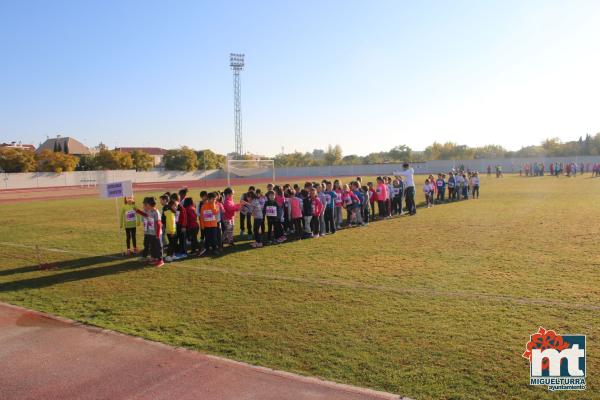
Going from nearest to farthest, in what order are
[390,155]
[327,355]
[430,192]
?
[327,355], [430,192], [390,155]

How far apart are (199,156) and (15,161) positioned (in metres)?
31.4

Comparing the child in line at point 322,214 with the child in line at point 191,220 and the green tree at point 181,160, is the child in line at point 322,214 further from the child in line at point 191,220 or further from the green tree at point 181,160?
the green tree at point 181,160

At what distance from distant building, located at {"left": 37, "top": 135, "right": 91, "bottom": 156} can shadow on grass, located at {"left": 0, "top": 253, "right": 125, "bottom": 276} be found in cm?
9315

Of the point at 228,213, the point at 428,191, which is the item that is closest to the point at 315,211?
the point at 228,213

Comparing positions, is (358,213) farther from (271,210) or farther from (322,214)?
(271,210)

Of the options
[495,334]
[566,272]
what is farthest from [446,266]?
[495,334]

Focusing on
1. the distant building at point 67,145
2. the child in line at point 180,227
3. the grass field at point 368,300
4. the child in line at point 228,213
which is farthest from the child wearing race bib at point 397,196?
the distant building at point 67,145

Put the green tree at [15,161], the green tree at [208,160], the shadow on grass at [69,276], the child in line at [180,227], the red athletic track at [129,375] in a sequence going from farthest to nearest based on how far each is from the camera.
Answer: the green tree at [208,160], the green tree at [15,161], the child in line at [180,227], the shadow on grass at [69,276], the red athletic track at [129,375]

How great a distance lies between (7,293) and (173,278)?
9.96 ft

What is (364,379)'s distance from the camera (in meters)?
4.50

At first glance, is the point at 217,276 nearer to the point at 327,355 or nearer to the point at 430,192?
the point at 327,355

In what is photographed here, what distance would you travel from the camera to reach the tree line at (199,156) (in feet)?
202

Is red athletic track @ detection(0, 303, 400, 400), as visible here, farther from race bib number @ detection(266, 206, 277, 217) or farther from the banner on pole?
race bib number @ detection(266, 206, 277, 217)

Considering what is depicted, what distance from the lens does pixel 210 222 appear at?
11234 mm
